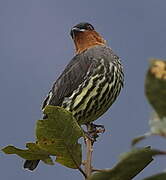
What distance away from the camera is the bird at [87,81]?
6.97 metres

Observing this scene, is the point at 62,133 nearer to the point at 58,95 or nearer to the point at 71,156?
the point at 71,156

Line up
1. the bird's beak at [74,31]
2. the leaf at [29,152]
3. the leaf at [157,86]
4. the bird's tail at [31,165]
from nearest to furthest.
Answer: the leaf at [157,86]
the leaf at [29,152]
the bird's tail at [31,165]
the bird's beak at [74,31]

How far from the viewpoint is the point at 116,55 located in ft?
26.1

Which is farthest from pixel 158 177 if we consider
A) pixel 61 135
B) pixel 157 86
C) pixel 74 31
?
pixel 74 31

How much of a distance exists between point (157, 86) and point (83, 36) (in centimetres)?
730

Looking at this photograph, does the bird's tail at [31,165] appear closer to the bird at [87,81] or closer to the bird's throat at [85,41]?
the bird at [87,81]

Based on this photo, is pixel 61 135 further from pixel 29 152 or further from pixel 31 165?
pixel 31 165

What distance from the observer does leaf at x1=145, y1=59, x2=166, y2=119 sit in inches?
43.7

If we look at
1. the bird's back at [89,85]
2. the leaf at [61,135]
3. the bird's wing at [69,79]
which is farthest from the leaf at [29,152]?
the bird's wing at [69,79]

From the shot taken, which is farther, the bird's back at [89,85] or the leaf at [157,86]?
the bird's back at [89,85]

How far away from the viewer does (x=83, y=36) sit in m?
8.40

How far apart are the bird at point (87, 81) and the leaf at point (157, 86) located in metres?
5.19

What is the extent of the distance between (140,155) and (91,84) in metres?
5.89

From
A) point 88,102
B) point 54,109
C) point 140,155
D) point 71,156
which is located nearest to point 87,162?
point 71,156
